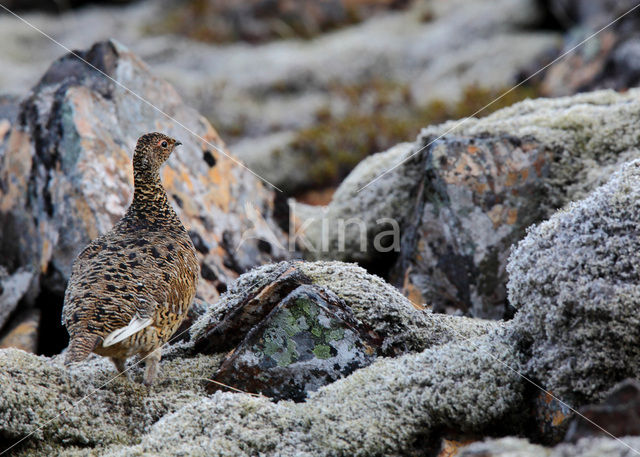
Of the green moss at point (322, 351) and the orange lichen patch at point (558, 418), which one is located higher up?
the green moss at point (322, 351)

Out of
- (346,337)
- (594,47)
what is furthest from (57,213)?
(594,47)

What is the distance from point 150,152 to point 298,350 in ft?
7.35

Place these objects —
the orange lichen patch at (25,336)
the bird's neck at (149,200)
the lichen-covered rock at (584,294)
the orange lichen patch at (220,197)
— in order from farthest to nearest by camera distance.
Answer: the orange lichen patch at (220,197), the orange lichen patch at (25,336), the bird's neck at (149,200), the lichen-covered rock at (584,294)

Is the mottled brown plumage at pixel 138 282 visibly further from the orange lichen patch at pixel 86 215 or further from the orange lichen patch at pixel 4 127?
the orange lichen patch at pixel 4 127

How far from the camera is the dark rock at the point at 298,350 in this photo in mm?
4918

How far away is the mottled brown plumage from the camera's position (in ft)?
15.3

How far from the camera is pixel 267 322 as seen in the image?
505cm

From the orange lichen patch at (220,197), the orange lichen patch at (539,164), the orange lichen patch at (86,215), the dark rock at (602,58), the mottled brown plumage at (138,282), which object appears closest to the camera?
the mottled brown plumage at (138,282)

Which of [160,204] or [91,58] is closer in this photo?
[160,204]

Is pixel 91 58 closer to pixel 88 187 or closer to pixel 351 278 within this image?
pixel 88 187

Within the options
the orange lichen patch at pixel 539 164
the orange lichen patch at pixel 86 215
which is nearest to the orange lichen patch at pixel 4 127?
the orange lichen patch at pixel 86 215

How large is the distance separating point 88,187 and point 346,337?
372 centimetres

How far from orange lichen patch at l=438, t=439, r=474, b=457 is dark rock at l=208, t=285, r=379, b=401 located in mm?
1060

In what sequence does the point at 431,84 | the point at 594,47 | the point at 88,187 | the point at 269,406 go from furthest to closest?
the point at 431,84
the point at 594,47
the point at 88,187
the point at 269,406
